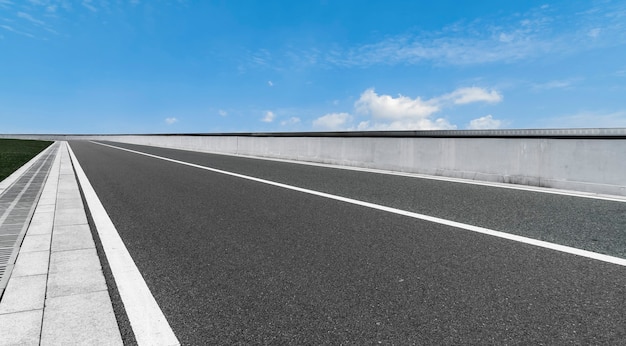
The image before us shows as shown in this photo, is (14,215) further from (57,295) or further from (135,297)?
(135,297)

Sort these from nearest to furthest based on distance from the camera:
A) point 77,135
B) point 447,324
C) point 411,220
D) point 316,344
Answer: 1. point 316,344
2. point 447,324
3. point 411,220
4. point 77,135

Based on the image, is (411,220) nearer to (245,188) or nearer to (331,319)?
(331,319)

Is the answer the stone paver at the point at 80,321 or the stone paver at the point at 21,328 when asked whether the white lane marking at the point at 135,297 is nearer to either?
the stone paver at the point at 80,321

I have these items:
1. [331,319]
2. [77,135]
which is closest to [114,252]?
[331,319]

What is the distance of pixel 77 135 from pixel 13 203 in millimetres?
106236

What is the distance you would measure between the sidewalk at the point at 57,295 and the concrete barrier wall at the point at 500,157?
26.8ft

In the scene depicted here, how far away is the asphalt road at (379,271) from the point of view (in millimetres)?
2520

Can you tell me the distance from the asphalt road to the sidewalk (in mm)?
421

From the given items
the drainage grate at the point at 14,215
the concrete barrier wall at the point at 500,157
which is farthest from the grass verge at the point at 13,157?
the concrete barrier wall at the point at 500,157

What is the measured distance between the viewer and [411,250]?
404 cm

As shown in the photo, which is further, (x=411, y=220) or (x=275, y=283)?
(x=411, y=220)

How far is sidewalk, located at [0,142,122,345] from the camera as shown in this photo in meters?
2.50

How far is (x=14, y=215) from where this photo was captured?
608 centimetres

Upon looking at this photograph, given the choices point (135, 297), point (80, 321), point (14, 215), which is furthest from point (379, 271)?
point (14, 215)
